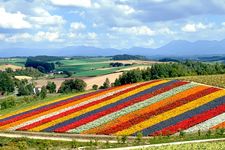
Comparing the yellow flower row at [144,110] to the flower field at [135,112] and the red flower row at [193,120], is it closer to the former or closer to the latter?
the flower field at [135,112]

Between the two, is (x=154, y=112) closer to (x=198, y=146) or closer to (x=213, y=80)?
(x=213, y=80)

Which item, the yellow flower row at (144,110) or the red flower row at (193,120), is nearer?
the red flower row at (193,120)

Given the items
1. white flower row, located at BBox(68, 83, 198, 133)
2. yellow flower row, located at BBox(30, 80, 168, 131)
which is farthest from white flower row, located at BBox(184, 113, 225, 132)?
yellow flower row, located at BBox(30, 80, 168, 131)

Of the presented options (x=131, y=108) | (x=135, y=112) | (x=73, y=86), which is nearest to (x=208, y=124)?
(x=135, y=112)

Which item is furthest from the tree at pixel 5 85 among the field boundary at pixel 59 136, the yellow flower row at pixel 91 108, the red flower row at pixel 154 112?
the red flower row at pixel 154 112

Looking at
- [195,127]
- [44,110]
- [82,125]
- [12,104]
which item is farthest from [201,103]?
[12,104]

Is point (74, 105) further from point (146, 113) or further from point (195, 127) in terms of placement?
point (195, 127)

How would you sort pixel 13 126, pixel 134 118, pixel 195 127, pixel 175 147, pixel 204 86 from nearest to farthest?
pixel 175 147 → pixel 195 127 → pixel 134 118 → pixel 13 126 → pixel 204 86
